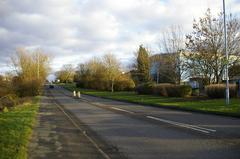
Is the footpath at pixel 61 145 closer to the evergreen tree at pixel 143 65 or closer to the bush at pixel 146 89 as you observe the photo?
the bush at pixel 146 89

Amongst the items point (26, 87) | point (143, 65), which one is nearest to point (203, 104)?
point (26, 87)

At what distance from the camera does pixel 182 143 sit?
1023 cm

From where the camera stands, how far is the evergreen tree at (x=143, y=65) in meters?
70.8

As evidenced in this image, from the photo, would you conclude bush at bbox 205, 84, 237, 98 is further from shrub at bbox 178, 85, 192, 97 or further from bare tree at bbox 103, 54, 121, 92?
bare tree at bbox 103, 54, 121, 92

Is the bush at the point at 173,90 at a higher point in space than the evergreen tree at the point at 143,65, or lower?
lower

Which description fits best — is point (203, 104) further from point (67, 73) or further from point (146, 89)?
point (67, 73)

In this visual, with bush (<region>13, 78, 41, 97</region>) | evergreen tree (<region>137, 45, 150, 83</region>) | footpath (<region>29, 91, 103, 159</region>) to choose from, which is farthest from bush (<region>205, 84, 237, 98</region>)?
evergreen tree (<region>137, 45, 150, 83</region>)

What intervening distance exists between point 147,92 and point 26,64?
35.4 meters

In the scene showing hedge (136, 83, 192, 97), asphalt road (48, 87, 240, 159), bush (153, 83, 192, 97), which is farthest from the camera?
hedge (136, 83, 192, 97)

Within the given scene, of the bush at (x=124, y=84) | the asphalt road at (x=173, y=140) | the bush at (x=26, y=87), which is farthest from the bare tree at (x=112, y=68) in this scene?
the asphalt road at (x=173, y=140)

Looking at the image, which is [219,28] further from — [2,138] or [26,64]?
[26,64]

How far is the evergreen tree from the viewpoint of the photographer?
7081cm

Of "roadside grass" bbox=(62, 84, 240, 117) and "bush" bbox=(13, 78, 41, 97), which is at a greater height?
"bush" bbox=(13, 78, 41, 97)

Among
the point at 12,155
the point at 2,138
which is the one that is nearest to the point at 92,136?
the point at 2,138
